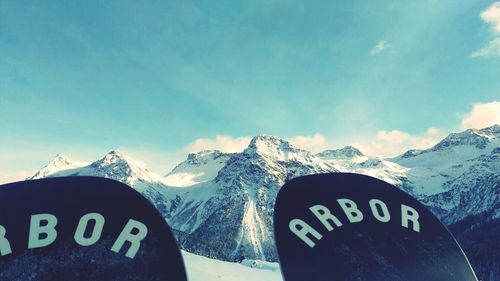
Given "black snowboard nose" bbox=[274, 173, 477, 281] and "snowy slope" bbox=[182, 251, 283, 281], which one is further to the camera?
"snowy slope" bbox=[182, 251, 283, 281]

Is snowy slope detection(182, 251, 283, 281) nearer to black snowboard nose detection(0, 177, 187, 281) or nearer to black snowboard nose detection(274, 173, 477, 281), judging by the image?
black snowboard nose detection(274, 173, 477, 281)

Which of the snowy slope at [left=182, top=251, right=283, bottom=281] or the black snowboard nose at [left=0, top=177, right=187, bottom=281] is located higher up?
the snowy slope at [left=182, top=251, right=283, bottom=281]

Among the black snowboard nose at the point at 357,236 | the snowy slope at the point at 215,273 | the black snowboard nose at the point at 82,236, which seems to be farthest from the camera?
the snowy slope at the point at 215,273

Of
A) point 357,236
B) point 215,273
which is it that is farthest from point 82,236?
point 215,273

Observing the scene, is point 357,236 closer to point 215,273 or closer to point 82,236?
point 82,236

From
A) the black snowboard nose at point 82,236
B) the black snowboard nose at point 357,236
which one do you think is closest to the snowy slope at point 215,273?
the black snowboard nose at point 357,236

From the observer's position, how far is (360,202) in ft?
33.9

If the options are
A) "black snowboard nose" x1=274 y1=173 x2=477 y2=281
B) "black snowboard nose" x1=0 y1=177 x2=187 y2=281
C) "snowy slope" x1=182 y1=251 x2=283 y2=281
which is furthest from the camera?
"snowy slope" x1=182 y1=251 x2=283 y2=281

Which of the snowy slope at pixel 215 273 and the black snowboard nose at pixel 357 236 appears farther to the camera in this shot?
the snowy slope at pixel 215 273

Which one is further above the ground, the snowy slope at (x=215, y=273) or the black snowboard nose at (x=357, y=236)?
the snowy slope at (x=215, y=273)

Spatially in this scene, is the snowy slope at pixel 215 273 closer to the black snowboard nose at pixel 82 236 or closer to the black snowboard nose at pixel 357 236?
the black snowboard nose at pixel 357 236

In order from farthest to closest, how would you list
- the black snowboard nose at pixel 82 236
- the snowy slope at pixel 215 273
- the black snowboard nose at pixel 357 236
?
the snowy slope at pixel 215 273 → the black snowboard nose at pixel 357 236 → the black snowboard nose at pixel 82 236

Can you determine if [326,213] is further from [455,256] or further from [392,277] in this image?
[455,256]

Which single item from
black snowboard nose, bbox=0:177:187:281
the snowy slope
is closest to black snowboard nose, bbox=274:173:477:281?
black snowboard nose, bbox=0:177:187:281
